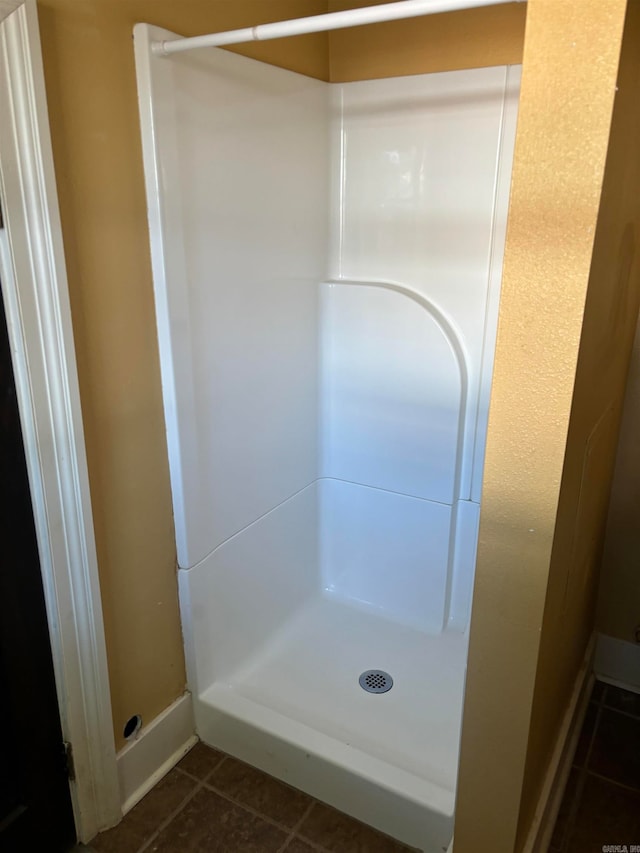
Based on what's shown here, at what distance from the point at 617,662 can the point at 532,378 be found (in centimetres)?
152

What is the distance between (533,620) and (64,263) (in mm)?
1031

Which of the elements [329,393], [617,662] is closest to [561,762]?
[617,662]

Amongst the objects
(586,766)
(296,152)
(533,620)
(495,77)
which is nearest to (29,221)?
(296,152)

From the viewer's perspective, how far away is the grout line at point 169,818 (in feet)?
4.91

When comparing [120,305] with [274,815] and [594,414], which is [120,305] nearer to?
[594,414]

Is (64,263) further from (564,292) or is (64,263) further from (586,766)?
(586,766)

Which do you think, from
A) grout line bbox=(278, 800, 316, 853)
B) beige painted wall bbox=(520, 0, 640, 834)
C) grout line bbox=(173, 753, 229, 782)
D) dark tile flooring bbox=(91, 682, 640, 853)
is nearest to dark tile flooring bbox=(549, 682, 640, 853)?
dark tile flooring bbox=(91, 682, 640, 853)

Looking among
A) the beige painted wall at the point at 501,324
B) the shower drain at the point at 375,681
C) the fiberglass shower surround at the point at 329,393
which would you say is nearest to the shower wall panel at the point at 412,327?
the fiberglass shower surround at the point at 329,393

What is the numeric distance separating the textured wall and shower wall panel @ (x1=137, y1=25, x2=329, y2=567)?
81 cm

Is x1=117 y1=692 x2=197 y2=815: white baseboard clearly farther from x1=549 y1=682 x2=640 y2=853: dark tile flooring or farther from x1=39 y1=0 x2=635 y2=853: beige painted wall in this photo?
x1=549 y1=682 x2=640 y2=853: dark tile flooring

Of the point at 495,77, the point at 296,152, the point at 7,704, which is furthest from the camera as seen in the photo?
the point at 296,152

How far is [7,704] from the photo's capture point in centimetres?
130

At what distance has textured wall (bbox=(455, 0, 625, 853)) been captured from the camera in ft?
2.52

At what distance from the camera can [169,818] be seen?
156 centimetres
